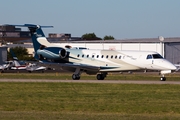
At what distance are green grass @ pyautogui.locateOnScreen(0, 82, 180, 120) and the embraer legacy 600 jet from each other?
13581 millimetres

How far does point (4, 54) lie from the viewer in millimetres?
105438

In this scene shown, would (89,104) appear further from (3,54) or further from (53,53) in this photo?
(3,54)

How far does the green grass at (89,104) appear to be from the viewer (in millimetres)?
19469

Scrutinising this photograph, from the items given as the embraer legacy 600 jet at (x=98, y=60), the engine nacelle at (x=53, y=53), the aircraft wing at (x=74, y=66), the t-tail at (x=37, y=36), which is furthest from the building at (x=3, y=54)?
the aircraft wing at (x=74, y=66)

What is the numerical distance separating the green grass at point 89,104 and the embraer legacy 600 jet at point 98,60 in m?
13.6

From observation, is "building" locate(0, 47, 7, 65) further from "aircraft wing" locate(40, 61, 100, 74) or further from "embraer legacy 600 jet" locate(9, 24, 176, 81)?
"aircraft wing" locate(40, 61, 100, 74)

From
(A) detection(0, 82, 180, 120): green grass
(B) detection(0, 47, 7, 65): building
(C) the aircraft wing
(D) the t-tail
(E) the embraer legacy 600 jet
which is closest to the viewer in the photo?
(A) detection(0, 82, 180, 120): green grass

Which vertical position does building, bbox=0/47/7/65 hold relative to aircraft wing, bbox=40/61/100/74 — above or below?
below

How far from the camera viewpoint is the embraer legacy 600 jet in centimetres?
4556

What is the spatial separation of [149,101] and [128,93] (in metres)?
4.41

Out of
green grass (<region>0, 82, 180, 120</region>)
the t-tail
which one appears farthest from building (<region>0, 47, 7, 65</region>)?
green grass (<region>0, 82, 180, 120</region>)

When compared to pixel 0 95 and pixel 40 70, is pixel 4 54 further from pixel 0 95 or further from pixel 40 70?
pixel 0 95

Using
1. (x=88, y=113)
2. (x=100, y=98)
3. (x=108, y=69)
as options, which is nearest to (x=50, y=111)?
(x=88, y=113)

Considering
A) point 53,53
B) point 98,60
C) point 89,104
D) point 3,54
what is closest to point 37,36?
point 53,53
